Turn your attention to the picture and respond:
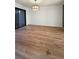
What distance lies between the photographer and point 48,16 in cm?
1042

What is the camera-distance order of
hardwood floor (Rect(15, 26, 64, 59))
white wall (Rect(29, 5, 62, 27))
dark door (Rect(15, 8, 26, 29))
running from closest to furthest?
hardwood floor (Rect(15, 26, 64, 59))
dark door (Rect(15, 8, 26, 29))
white wall (Rect(29, 5, 62, 27))

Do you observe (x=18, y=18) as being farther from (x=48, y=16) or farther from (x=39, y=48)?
(x=39, y=48)

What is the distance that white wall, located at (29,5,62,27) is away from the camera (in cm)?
984

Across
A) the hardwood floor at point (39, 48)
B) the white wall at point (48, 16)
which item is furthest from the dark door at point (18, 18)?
the hardwood floor at point (39, 48)

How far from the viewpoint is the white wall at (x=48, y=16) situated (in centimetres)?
984

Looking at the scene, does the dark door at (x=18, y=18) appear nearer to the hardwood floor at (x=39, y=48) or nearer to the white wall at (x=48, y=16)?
the white wall at (x=48, y=16)

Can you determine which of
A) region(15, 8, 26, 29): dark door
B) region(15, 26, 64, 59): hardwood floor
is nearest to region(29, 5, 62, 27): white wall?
region(15, 8, 26, 29): dark door

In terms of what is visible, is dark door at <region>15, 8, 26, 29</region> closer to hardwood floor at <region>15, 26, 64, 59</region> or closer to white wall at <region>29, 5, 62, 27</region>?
white wall at <region>29, 5, 62, 27</region>

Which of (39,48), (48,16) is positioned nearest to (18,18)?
(48,16)

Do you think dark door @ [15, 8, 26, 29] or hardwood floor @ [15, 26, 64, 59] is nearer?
hardwood floor @ [15, 26, 64, 59]

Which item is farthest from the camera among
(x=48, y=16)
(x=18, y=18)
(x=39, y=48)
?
(x=48, y=16)

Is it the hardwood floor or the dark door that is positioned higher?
the dark door

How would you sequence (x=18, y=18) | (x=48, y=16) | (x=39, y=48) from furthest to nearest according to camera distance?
(x=48, y=16) < (x=18, y=18) < (x=39, y=48)
